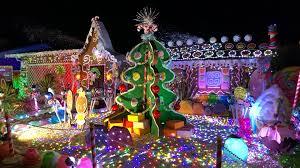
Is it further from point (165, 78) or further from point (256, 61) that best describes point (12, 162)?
point (256, 61)

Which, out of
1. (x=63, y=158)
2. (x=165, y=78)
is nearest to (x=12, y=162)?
(x=63, y=158)

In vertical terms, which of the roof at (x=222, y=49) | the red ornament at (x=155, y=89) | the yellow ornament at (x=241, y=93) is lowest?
the yellow ornament at (x=241, y=93)

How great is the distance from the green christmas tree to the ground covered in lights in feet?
3.04

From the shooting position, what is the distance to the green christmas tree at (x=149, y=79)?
934 centimetres

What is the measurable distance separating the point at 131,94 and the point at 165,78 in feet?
3.97

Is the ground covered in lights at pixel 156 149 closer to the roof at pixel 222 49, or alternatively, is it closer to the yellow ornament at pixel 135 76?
the yellow ornament at pixel 135 76

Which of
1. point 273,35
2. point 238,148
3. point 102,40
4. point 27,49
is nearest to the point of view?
point 238,148

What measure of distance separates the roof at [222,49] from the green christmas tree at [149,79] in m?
3.26

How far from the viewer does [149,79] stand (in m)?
9.38

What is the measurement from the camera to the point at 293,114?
7.53 m

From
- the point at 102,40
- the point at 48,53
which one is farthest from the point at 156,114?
the point at 48,53

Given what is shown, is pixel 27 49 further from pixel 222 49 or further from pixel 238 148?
pixel 238 148

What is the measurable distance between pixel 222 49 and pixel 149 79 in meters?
5.83

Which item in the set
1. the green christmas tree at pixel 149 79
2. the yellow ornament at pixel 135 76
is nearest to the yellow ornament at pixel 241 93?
the green christmas tree at pixel 149 79
